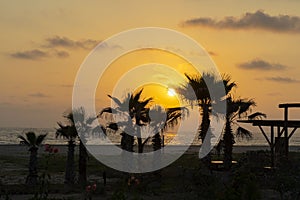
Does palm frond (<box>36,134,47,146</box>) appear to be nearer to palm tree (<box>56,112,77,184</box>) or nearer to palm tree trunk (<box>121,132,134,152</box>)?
palm tree (<box>56,112,77,184</box>)

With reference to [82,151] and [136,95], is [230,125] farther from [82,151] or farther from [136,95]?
[82,151]

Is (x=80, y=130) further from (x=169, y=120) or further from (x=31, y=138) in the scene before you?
(x=169, y=120)

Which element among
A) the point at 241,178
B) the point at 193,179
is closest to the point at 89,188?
the point at 241,178

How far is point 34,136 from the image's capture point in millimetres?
26156

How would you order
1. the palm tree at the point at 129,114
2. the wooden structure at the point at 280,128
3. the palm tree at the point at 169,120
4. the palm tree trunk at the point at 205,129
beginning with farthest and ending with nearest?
1. the palm tree at the point at 169,120
2. the palm tree trunk at the point at 205,129
3. the palm tree at the point at 129,114
4. the wooden structure at the point at 280,128

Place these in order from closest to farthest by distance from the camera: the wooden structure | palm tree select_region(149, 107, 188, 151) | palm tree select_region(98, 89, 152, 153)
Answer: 1. the wooden structure
2. palm tree select_region(98, 89, 152, 153)
3. palm tree select_region(149, 107, 188, 151)

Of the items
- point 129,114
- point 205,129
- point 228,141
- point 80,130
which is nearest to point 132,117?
point 129,114

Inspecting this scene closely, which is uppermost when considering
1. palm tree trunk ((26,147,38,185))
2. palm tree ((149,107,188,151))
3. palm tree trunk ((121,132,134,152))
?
palm tree ((149,107,188,151))

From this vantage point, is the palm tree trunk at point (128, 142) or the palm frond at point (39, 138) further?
the palm tree trunk at point (128, 142)

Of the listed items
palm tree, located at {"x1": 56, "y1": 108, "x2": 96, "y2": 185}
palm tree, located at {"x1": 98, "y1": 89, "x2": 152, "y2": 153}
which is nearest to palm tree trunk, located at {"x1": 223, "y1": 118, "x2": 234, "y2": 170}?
palm tree, located at {"x1": 98, "y1": 89, "x2": 152, "y2": 153}

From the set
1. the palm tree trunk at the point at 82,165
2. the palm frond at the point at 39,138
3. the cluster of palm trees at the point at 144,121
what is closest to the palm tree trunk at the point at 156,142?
the cluster of palm trees at the point at 144,121

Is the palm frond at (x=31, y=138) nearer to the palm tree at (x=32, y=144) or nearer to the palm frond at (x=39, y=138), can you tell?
the palm tree at (x=32, y=144)

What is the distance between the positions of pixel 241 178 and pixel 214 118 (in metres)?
18.5

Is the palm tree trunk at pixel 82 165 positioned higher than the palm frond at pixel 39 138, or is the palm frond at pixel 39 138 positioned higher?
the palm frond at pixel 39 138
